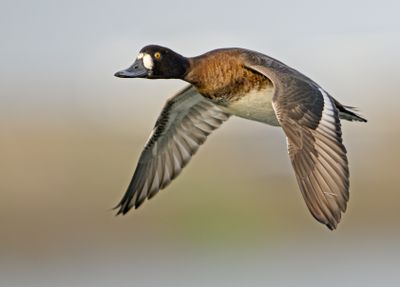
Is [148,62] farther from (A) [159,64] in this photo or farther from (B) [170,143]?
(B) [170,143]

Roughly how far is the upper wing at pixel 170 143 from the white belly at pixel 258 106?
81 centimetres

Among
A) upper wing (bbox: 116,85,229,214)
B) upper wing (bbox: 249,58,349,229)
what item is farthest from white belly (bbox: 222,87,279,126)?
upper wing (bbox: 116,85,229,214)

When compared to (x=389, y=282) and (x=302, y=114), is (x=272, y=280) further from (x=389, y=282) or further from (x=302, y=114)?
(x=302, y=114)

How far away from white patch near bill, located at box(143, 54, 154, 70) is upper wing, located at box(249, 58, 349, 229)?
84cm

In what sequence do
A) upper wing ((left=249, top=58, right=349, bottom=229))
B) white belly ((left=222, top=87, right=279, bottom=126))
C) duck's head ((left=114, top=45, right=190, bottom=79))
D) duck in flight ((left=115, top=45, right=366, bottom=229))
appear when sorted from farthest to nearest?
duck's head ((left=114, top=45, right=190, bottom=79)) → white belly ((left=222, top=87, right=279, bottom=126)) → duck in flight ((left=115, top=45, right=366, bottom=229)) → upper wing ((left=249, top=58, right=349, bottom=229))

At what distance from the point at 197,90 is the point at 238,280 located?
5.91 meters

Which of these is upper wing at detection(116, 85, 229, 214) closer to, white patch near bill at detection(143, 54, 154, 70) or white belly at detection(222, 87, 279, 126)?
white patch near bill at detection(143, 54, 154, 70)

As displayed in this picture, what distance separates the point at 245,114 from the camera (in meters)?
8.00

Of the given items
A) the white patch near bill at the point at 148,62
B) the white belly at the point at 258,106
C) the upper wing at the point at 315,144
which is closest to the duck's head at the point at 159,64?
the white patch near bill at the point at 148,62

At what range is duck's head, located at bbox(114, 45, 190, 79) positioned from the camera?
8.12 m

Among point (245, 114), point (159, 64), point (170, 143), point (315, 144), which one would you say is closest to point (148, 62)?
point (159, 64)

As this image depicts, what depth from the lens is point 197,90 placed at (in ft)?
27.2

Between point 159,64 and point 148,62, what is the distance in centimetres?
8

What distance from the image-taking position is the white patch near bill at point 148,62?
26.7 ft
